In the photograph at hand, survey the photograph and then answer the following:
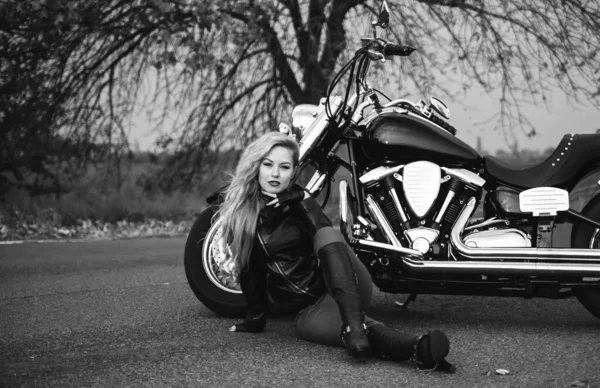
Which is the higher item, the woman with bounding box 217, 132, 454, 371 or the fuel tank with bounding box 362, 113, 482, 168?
the fuel tank with bounding box 362, 113, 482, 168

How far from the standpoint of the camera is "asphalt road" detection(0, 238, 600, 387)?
2.94 meters

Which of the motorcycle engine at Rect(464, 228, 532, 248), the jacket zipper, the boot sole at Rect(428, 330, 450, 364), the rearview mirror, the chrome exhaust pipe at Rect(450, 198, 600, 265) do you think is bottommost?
the boot sole at Rect(428, 330, 450, 364)

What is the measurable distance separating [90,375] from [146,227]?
274 inches

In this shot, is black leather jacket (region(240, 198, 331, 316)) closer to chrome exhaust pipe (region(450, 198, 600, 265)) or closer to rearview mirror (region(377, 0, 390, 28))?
chrome exhaust pipe (region(450, 198, 600, 265))

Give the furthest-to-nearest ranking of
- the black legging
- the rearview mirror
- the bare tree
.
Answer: the bare tree → the rearview mirror → the black legging

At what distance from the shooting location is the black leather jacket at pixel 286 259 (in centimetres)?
351

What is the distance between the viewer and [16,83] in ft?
30.6

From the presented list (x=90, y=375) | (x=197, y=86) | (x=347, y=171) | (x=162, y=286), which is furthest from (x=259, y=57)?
(x=90, y=375)

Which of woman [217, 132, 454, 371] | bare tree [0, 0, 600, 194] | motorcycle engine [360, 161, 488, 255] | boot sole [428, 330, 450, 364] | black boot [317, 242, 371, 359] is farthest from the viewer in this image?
bare tree [0, 0, 600, 194]

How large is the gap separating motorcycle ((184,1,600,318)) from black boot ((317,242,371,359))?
0.48m

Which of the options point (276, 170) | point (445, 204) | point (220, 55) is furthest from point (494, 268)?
point (220, 55)

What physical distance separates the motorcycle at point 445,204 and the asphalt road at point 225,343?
1.07 ft

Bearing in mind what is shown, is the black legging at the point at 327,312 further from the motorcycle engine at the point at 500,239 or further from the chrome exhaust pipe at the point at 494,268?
the motorcycle engine at the point at 500,239

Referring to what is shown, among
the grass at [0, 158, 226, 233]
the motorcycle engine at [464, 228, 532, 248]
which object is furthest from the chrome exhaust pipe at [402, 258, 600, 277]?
the grass at [0, 158, 226, 233]
